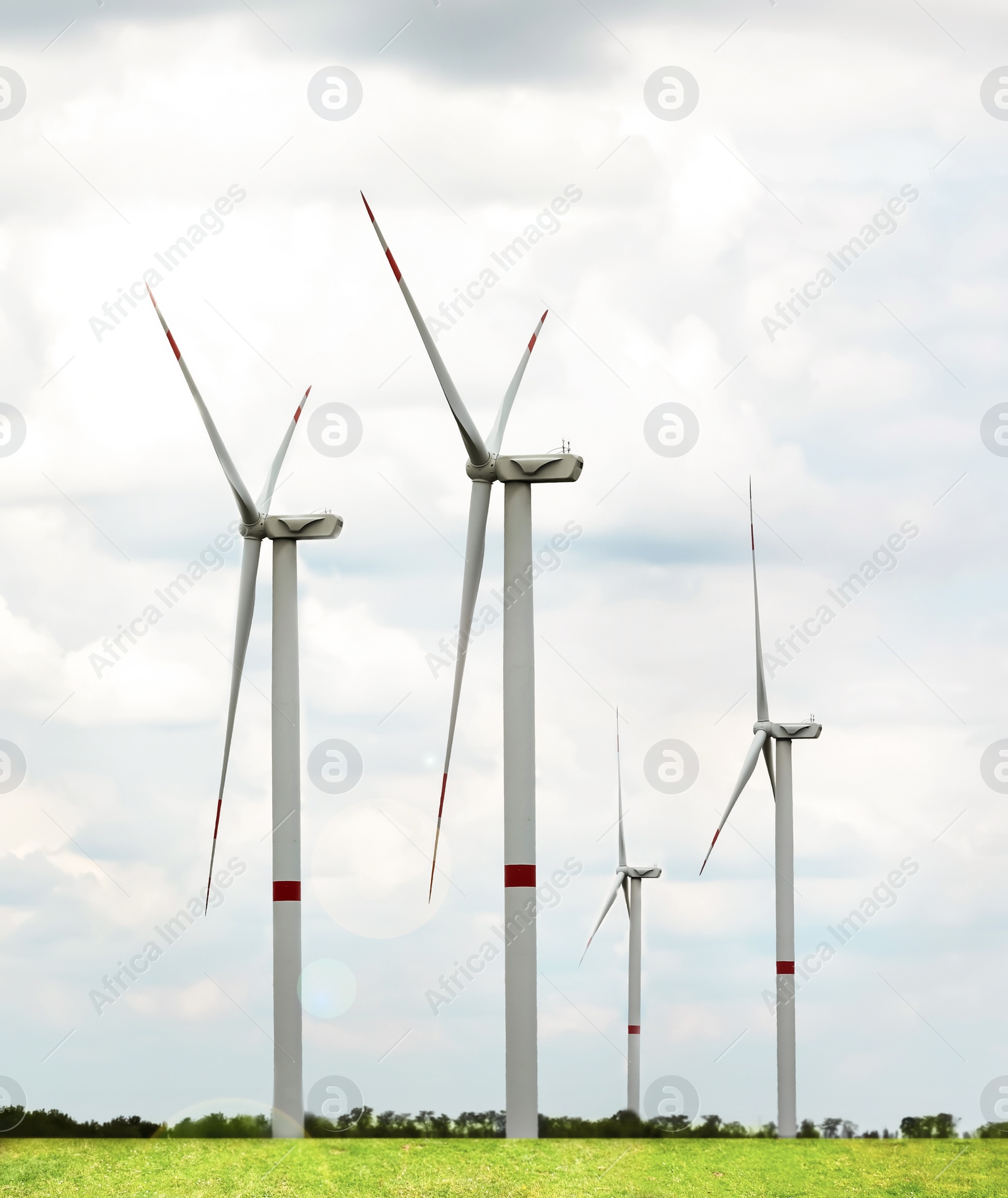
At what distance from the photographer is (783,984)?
202 feet

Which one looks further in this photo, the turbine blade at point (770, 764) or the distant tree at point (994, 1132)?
the turbine blade at point (770, 764)

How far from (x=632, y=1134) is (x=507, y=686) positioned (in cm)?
1224

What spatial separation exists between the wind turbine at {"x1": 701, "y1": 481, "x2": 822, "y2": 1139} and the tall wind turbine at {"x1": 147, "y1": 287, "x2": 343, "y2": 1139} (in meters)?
17.4

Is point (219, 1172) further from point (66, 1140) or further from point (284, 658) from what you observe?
point (284, 658)

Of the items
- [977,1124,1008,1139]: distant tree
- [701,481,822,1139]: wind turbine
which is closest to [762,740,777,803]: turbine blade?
[701,481,822,1139]: wind turbine

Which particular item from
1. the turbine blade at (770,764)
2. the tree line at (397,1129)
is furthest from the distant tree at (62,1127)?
the turbine blade at (770,764)

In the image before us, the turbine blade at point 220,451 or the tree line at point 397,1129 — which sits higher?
the turbine blade at point 220,451

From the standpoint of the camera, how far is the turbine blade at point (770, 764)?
208ft

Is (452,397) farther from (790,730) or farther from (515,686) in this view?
(790,730)

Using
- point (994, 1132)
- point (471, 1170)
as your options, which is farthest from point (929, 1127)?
point (471, 1170)

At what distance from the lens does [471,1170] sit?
1358 inches

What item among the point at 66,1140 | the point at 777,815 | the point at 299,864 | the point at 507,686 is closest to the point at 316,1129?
the point at 299,864

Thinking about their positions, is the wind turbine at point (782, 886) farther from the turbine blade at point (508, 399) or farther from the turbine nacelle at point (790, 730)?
the turbine blade at point (508, 399)

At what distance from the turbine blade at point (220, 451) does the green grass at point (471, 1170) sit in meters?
17.6
